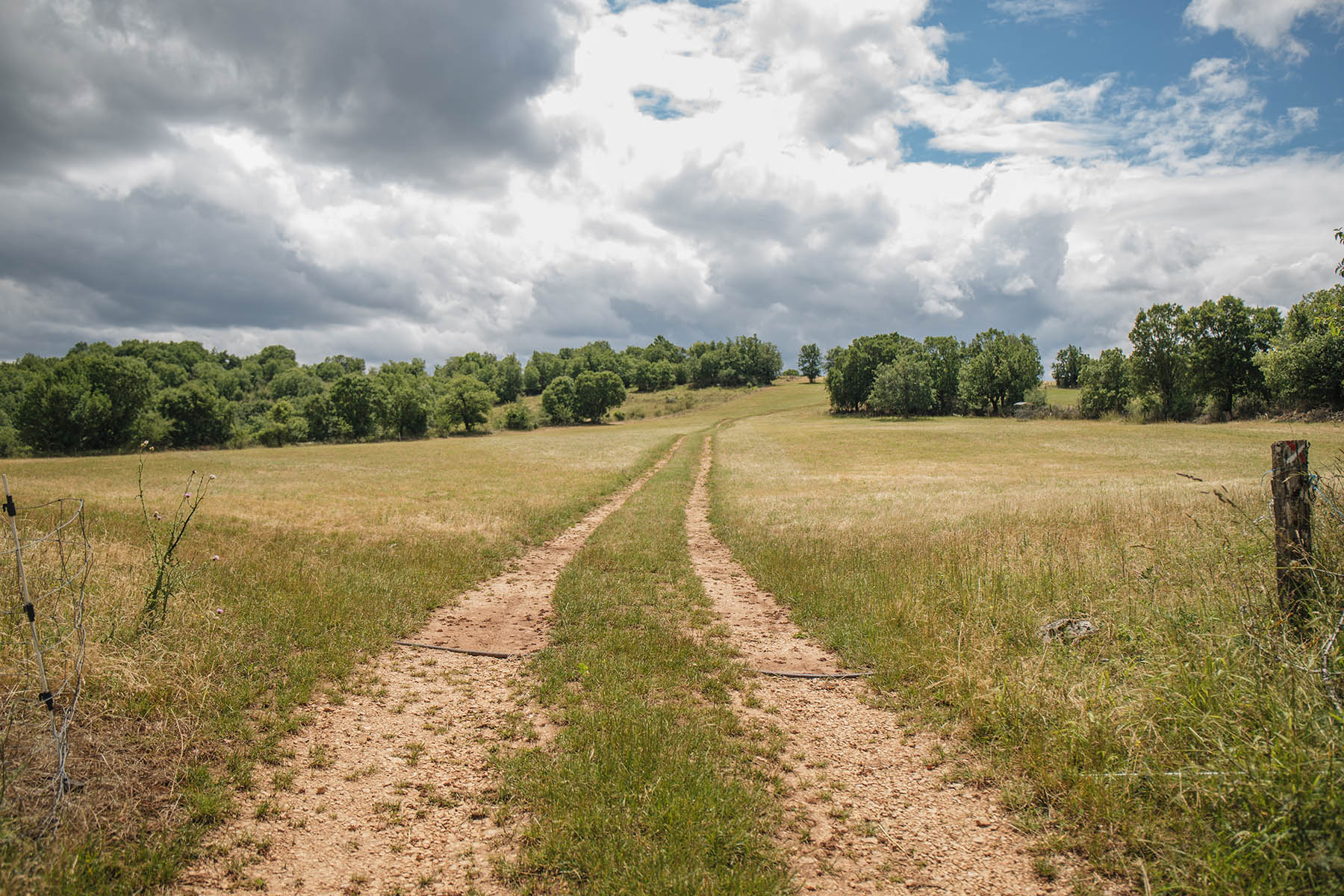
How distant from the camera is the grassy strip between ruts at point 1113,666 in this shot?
166 inches

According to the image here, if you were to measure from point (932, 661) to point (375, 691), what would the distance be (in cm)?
727

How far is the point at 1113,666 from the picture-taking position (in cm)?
675

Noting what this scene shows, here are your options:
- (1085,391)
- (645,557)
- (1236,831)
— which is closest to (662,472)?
(645,557)

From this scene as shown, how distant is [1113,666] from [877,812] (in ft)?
11.8

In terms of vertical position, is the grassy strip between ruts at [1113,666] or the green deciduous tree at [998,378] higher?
the green deciduous tree at [998,378]

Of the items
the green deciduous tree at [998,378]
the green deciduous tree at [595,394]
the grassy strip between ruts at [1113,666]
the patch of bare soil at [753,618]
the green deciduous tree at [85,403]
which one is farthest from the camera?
the green deciduous tree at [595,394]

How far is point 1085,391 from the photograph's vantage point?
88.2 metres

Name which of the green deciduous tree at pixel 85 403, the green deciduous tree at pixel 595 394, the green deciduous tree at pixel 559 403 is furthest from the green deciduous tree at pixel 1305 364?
the green deciduous tree at pixel 85 403

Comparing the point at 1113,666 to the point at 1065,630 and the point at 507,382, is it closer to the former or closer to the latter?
the point at 1065,630

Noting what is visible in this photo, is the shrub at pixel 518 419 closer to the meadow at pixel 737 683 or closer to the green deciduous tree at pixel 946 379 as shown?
the green deciduous tree at pixel 946 379

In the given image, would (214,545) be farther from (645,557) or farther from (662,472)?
(662,472)

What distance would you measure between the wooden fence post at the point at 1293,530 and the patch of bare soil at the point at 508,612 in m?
9.11

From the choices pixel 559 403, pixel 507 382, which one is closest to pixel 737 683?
pixel 559 403

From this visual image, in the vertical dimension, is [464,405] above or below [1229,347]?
below
